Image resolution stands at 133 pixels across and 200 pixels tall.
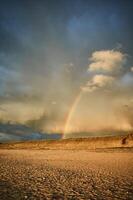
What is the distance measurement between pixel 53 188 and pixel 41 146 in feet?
322

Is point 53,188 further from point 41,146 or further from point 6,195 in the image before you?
point 41,146

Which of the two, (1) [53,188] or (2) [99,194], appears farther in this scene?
(1) [53,188]

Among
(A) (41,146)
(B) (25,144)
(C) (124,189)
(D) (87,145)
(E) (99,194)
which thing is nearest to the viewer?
(E) (99,194)

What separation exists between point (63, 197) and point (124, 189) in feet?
13.1

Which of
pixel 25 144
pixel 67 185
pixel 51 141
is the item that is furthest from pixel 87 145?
pixel 67 185

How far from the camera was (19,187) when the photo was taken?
14.0 metres

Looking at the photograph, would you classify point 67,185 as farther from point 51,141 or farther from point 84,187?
point 51,141

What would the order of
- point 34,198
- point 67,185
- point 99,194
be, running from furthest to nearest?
1. point 67,185
2. point 99,194
3. point 34,198

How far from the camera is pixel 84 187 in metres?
14.5

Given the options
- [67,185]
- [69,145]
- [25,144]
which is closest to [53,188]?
[67,185]

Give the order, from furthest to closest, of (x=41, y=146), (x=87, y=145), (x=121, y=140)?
(x=41, y=146) < (x=87, y=145) < (x=121, y=140)

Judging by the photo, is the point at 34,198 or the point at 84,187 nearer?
the point at 34,198

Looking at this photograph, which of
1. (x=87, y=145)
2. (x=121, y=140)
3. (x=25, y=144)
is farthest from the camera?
(x=25, y=144)

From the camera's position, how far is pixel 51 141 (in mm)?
113062
